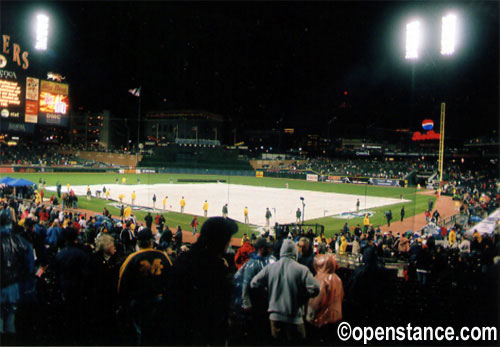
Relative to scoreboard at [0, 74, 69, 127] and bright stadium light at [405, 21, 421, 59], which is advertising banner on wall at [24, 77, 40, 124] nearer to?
scoreboard at [0, 74, 69, 127]

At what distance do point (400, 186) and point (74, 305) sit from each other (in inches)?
2131

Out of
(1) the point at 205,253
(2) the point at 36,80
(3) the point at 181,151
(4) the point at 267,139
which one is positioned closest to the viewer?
(1) the point at 205,253

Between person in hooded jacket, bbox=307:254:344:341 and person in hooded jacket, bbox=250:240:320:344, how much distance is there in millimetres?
437

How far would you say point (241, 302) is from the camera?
4.04 meters

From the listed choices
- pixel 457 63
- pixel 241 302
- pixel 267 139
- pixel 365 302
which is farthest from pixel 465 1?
pixel 267 139

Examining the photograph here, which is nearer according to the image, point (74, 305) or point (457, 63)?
point (74, 305)

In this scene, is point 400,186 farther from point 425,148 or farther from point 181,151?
point 181,151

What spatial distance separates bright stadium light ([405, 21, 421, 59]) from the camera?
14652 mm

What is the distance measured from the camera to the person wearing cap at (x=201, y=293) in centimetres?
292

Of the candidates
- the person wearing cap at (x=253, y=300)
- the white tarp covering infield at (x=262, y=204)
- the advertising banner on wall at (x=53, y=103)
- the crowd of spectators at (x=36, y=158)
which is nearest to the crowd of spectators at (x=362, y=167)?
the white tarp covering infield at (x=262, y=204)

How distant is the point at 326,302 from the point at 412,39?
14.5 m

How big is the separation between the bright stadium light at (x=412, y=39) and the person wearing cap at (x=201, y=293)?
15.2 metres

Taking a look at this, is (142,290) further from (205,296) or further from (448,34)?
(448,34)

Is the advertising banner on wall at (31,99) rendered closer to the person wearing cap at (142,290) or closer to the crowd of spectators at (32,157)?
the person wearing cap at (142,290)
